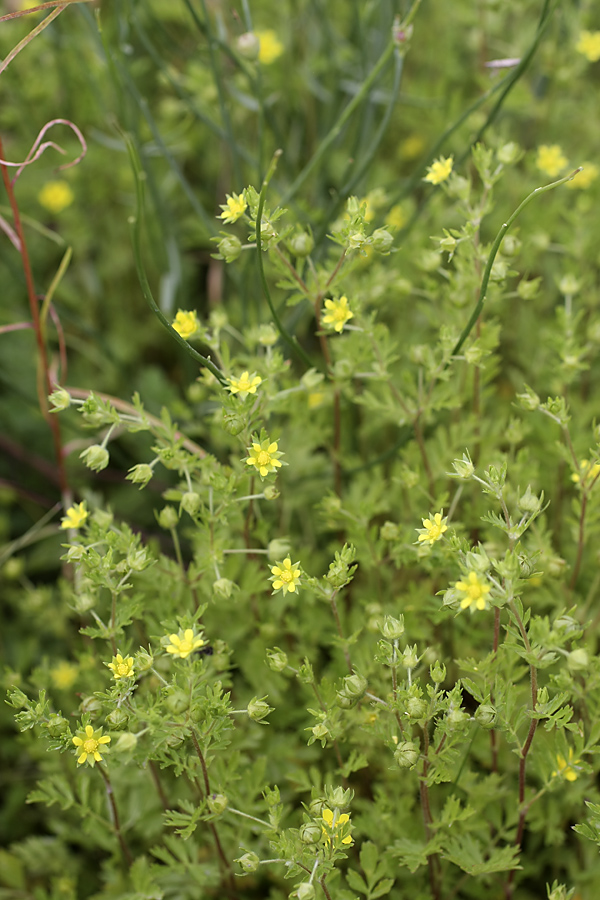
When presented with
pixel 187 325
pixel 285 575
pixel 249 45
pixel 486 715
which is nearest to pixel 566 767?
pixel 486 715

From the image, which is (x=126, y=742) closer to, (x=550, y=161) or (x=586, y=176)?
(x=550, y=161)

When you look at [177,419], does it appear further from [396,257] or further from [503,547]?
[503,547]

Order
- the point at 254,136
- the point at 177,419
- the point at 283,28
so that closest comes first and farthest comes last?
the point at 177,419, the point at 283,28, the point at 254,136

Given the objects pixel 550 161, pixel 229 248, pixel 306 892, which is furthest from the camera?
pixel 550 161

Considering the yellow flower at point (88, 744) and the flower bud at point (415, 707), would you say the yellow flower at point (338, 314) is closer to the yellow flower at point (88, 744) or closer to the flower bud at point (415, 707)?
the flower bud at point (415, 707)

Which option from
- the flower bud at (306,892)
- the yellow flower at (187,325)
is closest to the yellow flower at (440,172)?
the yellow flower at (187,325)

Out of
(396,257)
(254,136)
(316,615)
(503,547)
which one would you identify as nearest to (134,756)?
(316,615)

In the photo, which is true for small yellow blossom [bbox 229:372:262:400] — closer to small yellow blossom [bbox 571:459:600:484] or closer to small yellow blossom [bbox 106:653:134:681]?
small yellow blossom [bbox 106:653:134:681]
